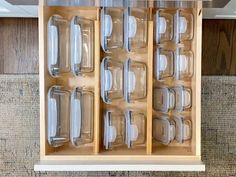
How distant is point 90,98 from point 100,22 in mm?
230

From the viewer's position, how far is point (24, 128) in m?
1.27

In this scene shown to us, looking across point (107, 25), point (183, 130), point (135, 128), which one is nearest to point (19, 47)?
point (107, 25)

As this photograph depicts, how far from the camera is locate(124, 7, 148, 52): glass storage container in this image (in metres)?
1.04

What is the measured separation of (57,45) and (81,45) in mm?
71

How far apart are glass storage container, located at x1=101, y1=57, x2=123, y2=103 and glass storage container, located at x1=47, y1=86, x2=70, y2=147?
0.12 metres

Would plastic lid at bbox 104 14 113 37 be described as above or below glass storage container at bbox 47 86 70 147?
above

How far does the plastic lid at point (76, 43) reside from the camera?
1038 millimetres

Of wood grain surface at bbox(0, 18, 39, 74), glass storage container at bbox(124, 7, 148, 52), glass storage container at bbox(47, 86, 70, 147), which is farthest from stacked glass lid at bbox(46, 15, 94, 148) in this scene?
wood grain surface at bbox(0, 18, 39, 74)

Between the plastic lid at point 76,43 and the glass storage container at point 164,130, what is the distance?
31cm

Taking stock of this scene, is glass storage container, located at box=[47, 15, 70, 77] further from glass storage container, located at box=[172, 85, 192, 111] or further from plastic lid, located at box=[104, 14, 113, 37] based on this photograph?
glass storage container, located at box=[172, 85, 192, 111]

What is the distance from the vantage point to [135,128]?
1.07m

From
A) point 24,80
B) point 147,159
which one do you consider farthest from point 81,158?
point 24,80

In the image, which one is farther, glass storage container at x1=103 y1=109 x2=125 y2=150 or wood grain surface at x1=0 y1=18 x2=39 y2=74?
wood grain surface at x1=0 y1=18 x2=39 y2=74

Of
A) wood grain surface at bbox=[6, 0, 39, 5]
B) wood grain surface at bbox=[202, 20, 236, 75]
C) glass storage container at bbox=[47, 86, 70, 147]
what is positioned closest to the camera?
wood grain surface at bbox=[6, 0, 39, 5]
